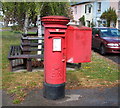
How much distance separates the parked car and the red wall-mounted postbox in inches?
291

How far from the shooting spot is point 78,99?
4695 millimetres

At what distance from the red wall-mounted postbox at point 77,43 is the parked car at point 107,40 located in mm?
7382

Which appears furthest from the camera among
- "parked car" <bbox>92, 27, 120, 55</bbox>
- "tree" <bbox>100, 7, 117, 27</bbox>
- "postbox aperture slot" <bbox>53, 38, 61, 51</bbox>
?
"tree" <bbox>100, 7, 117, 27</bbox>

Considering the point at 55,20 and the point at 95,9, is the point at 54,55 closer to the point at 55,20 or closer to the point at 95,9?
the point at 55,20

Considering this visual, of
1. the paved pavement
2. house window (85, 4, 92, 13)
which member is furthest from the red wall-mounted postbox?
house window (85, 4, 92, 13)

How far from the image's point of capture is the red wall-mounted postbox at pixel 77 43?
14.4 feet

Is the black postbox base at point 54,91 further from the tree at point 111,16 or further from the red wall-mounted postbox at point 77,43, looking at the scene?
the tree at point 111,16

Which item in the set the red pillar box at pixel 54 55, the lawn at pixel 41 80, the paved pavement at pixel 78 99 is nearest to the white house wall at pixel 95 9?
the lawn at pixel 41 80

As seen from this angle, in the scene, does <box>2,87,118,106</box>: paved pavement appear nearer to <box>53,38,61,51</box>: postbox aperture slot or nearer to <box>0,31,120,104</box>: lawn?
<box>0,31,120,104</box>: lawn

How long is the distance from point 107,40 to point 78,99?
25.2 ft

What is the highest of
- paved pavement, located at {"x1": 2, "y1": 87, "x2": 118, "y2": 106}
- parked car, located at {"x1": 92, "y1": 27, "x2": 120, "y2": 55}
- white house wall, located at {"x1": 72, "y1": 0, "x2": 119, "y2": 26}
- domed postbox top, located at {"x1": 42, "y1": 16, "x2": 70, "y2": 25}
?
white house wall, located at {"x1": 72, "y1": 0, "x2": 119, "y2": 26}

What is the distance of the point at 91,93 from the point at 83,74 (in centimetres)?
184

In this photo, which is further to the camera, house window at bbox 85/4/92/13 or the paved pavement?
house window at bbox 85/4/92/13

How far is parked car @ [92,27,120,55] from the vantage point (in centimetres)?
1163
